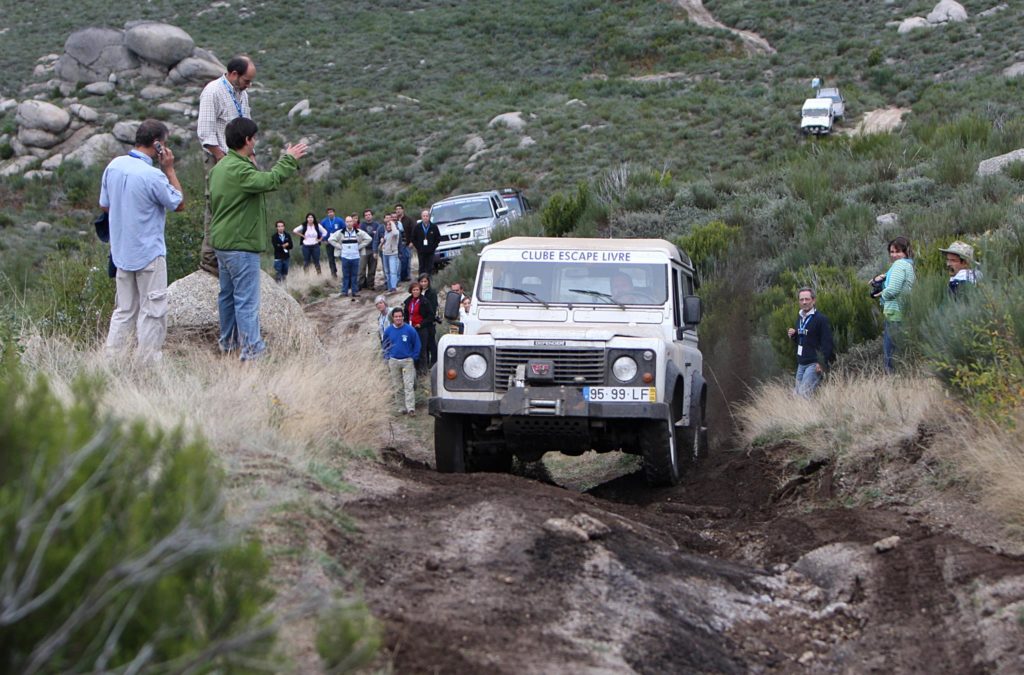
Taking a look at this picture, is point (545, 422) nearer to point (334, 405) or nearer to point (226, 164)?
point (334, 405)

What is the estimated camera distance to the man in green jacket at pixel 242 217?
9320mm

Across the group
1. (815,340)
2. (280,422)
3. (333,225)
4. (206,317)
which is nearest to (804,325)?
(815,340)

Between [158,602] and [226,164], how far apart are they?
259 inches

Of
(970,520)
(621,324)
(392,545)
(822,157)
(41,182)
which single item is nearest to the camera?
(392,545)

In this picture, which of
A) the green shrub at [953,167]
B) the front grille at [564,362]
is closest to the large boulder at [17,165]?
the green shrub at [953,167]

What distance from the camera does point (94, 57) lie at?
52.2m

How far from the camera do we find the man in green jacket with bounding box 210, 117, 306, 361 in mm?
9320

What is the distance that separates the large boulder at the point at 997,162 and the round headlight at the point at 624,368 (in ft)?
45.6

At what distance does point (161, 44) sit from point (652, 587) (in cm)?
5020

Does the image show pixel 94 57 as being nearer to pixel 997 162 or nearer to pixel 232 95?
pixel 997 162

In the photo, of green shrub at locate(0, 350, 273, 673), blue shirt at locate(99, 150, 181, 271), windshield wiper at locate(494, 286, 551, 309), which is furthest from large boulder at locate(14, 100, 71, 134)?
green shrub at locate(0, 350, 273, 673)

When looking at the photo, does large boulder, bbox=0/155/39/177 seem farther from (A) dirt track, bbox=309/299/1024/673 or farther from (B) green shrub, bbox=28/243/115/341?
(A) dirt track, bbox=309/299/1024/673

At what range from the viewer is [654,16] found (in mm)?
59406

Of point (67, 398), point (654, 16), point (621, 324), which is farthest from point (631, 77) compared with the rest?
point (67, 398)
